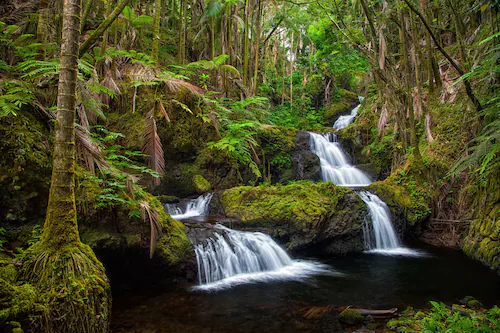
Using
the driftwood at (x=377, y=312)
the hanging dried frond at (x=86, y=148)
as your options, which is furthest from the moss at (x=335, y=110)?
the hanging dried frond at (x=86, y=148)

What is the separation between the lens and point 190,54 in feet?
59.8

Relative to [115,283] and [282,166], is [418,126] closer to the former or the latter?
[282,166]

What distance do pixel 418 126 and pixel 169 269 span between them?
38.3 ft

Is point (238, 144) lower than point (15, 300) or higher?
higher

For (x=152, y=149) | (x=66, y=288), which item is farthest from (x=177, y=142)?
(x=66, y=288)

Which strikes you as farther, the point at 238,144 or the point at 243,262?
the point at 238,144

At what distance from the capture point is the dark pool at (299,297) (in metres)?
5.54

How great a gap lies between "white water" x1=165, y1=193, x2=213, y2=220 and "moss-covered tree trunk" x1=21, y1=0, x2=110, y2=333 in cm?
654

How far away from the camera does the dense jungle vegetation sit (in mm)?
3873

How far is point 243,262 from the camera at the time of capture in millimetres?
8211

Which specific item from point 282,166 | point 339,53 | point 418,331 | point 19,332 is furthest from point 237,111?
point 339,53

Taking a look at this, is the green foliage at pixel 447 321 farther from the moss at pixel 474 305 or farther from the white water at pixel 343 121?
the white water at pixel 343 121

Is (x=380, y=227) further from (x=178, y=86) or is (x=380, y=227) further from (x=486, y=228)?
(x=178, y=86)

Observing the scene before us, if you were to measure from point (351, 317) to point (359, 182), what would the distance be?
10.4 m
